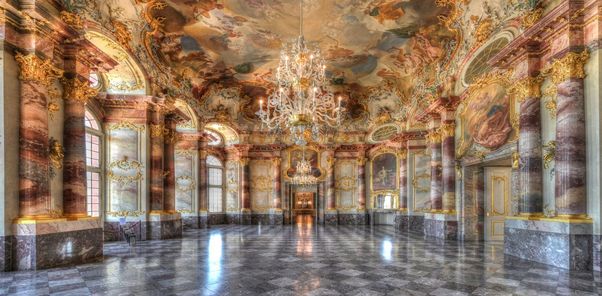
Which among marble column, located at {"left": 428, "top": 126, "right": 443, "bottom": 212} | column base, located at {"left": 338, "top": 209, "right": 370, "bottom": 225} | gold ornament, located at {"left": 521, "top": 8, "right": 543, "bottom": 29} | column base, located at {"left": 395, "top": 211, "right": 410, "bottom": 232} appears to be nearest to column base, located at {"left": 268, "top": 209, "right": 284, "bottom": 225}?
column base, located at {"left": 338, "top": 209, "right": 370, "bottom": 225}

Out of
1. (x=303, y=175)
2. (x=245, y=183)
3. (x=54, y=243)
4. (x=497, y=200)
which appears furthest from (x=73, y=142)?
(x=245, y=183)

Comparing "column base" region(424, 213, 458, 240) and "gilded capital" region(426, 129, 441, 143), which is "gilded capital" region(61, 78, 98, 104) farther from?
"gilded capital" region(426, 129, 441, 143)

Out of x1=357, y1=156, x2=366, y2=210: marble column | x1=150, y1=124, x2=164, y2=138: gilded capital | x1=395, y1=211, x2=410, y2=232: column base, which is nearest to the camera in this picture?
x1=150, y1=124, x2=164, y2=138: gilded capital

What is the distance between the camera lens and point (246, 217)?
79.0ft

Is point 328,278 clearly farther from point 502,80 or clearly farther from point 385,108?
point 385,108

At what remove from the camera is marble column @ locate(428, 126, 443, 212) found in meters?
14.7

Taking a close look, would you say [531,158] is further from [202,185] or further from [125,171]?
[202,185]

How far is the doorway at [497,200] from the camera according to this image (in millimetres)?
12936

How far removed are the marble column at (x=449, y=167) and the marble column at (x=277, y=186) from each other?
12703mm

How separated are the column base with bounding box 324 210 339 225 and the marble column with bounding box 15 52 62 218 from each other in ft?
59.6

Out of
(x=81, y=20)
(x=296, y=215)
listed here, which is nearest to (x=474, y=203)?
(x=81, y=20)

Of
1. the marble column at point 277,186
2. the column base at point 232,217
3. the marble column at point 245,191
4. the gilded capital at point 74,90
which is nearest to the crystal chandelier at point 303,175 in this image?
the marble column at point 277,186

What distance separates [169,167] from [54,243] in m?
7.57

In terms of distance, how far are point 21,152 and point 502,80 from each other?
41.4 ft
